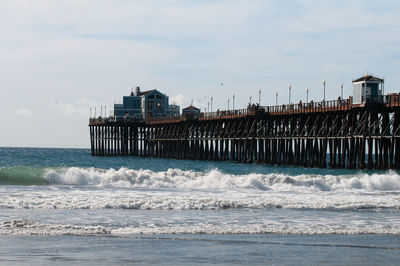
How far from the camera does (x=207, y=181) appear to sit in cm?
3494

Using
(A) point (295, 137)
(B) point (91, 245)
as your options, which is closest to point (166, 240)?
(B) point (91, 245)

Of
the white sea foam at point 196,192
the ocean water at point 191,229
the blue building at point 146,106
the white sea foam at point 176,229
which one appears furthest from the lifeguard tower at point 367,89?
the blue building at point 146,106

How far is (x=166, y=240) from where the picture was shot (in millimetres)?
14992

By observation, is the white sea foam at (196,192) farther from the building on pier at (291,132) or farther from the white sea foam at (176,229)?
the building on pier at (291,132)

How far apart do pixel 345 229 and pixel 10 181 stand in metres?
20.5

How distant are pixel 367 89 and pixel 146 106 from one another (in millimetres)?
61991

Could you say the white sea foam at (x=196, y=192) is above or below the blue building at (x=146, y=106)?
below

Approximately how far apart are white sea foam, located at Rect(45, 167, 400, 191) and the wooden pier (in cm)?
1225

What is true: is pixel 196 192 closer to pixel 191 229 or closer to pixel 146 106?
pixel 191 229

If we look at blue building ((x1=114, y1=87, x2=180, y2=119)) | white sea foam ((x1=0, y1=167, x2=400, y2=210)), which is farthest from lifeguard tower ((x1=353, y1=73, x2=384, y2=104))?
blue building ((x1=114, y1=87, x2=180, y2=119))

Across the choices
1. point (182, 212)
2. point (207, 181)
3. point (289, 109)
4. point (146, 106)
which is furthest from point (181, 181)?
point (146, 106)

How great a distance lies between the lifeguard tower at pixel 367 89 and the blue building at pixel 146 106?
193ft

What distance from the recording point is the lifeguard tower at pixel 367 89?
2034 inches

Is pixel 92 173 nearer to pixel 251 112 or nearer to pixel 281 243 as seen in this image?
pixel 281 243
